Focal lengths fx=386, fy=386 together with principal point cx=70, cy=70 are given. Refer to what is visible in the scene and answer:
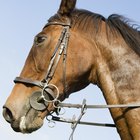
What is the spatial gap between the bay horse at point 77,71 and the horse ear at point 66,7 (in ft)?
0.06

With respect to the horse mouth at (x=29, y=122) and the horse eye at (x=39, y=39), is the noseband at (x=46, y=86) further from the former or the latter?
the horse eye at (x=39, y=39)

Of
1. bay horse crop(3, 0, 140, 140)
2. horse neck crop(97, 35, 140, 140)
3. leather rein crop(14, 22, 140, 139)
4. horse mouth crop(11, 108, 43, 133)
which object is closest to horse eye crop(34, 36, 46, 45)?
bay horse crop(3, 0, 140, 140)

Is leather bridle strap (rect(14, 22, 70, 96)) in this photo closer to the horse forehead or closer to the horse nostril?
the horse forehead

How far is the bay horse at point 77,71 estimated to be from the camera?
5820 millimetres

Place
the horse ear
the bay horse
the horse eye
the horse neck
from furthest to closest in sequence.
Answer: the horse ear → the horse eye → the bay horse → the horse neck

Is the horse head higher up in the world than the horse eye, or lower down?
lower down

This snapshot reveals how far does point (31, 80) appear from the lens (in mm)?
6012

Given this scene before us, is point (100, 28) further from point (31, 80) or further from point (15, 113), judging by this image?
point (15, 113)

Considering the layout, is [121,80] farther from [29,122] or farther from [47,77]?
[29,122]

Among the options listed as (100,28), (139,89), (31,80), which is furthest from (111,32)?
(31,80)

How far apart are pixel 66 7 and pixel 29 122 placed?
80.5 inches

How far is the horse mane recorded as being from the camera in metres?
6.15

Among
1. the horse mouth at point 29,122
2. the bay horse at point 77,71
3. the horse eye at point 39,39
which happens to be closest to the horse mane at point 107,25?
the bay horse at point 77,71

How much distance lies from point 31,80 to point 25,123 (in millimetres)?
670
